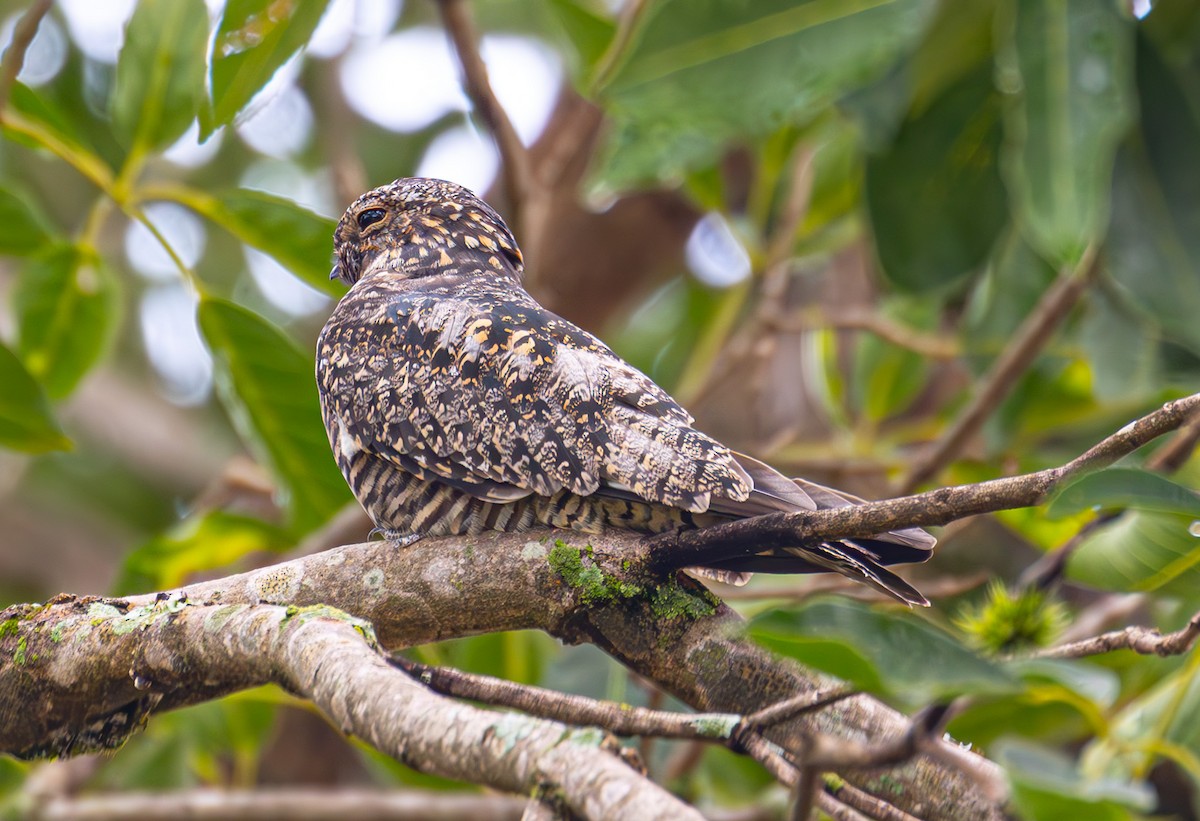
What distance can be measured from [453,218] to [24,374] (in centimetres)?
104

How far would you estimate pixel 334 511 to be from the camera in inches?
131

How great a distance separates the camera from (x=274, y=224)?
2965mm

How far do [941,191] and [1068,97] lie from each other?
0.77 meters

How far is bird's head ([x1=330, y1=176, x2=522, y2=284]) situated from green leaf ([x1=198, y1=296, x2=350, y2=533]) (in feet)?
0.88

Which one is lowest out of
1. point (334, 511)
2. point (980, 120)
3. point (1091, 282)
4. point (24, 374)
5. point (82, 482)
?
point (82, 482)

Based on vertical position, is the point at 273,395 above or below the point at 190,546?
above

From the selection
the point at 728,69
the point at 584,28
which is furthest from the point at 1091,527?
the point at 584,28

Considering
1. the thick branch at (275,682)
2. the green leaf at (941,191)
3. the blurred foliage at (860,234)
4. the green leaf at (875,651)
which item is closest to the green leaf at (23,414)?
the blurred foliage at (860,234)

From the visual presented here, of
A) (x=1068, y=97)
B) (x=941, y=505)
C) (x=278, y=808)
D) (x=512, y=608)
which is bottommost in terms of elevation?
(x=278, y=808)

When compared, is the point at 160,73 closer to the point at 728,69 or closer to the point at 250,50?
the point at 250,50

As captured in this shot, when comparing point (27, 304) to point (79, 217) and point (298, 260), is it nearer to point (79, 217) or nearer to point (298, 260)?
point (298, 260)

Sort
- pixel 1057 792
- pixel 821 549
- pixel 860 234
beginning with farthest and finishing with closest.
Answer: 1. pixel 860 234
2. pixel 821 549
3. pixel 1057 792

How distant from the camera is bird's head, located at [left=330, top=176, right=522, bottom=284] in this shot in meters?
3.11

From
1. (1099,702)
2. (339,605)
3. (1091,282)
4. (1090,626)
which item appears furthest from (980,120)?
(339,605)
